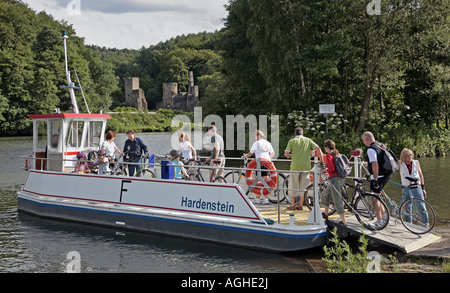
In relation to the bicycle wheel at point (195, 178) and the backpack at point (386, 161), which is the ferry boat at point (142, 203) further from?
the backpack at point (386, 161)

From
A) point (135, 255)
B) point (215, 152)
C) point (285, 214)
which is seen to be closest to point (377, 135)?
point (215, 152)

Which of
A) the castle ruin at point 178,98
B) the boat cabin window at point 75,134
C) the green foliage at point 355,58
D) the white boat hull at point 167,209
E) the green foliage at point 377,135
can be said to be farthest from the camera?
the castle ruin at point 178,98

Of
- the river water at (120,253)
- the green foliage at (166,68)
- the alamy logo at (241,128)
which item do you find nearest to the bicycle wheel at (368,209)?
the river water at (120,253)

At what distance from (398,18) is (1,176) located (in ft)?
→ 76.5

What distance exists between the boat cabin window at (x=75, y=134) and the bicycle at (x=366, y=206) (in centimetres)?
861

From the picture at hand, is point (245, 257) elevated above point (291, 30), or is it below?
below

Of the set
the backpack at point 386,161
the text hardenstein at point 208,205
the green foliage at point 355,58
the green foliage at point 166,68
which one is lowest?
the text hardenstein at point 208,205

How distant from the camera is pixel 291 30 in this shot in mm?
31375

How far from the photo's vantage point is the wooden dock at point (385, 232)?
9242mm

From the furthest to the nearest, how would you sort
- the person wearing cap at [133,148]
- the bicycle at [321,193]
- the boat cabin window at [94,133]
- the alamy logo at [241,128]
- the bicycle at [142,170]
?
the alamy logo at [241,128], the boat cabin window at [94,133], the person wearing cap at [133,148], the bicycle at [142,170], the bicycle at [321,193]

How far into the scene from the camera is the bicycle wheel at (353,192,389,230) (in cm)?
971
